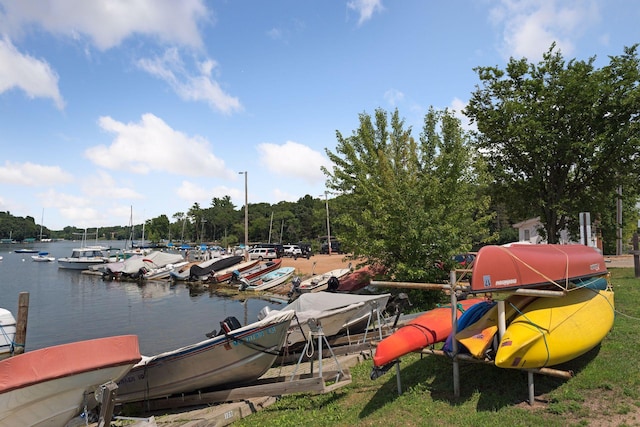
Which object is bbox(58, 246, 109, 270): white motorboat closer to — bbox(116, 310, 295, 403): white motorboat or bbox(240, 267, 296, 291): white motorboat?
bbox(240, 267, 296, 291): white motorboat

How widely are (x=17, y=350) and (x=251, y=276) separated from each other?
21353mm

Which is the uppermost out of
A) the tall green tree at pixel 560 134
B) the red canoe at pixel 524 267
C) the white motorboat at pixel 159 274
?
the tall green tree at pixel 560 134

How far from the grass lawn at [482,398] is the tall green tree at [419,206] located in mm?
6449

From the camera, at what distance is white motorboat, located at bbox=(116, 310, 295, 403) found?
9.10 m

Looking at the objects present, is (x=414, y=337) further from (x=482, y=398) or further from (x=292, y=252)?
(x=292, y=252)

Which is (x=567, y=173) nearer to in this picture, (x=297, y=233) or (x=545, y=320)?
(x=545, y=320)

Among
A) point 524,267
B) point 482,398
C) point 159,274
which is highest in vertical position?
point 524,267

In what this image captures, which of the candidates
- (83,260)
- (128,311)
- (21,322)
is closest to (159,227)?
(83,260)

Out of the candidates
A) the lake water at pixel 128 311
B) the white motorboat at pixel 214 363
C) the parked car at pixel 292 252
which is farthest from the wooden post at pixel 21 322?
the parked car at pixel 292 252

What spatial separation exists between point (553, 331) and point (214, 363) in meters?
6.84

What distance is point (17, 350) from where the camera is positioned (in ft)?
44.7

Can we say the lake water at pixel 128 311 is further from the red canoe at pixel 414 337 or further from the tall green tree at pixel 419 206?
the red canoe at pixel 414 337

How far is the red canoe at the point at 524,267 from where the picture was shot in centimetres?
667

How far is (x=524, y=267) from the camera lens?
7.03m
